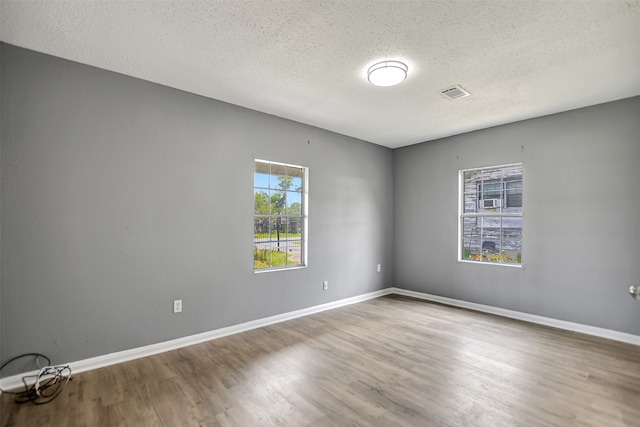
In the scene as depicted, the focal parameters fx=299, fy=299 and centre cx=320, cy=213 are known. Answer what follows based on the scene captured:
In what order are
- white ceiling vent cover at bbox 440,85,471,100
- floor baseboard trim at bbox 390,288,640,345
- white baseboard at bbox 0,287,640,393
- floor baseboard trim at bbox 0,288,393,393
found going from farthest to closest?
floor baseboard trim at bbox 390,288,640,345 → white ceiling vent cover at bbox 440,85,471,100 → white baseboard at bbox 0,287,640,393 → floor baseboard trim at bbox 0,288,393,393

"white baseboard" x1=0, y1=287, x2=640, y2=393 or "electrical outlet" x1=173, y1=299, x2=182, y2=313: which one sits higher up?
"electrical outlet" x1=173, y1=299, x2=182, y2=313

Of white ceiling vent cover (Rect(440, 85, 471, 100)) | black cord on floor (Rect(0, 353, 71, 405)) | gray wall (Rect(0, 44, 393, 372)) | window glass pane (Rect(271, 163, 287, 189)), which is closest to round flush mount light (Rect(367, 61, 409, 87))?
white ceiling vent cover (Rect(440, 85, 471, 100))

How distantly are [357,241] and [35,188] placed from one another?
3.96m

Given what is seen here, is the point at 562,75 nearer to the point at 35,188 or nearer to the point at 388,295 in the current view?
the point at 388,295

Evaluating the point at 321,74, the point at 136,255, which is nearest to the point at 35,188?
the point at 136,255

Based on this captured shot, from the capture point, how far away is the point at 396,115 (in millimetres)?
3887

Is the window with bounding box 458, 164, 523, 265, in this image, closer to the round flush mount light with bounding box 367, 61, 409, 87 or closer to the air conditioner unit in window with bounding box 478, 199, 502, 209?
the air conditioner unit in window with bounding box 478, 199, 502, 209

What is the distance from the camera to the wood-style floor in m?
2.00

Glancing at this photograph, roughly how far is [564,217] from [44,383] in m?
5.54

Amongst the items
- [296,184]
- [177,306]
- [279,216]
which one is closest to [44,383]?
[177,306]

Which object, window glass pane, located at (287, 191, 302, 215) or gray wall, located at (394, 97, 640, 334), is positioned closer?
gray wall, located at (394, 97, 640, 334)

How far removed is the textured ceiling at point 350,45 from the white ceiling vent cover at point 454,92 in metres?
0.07

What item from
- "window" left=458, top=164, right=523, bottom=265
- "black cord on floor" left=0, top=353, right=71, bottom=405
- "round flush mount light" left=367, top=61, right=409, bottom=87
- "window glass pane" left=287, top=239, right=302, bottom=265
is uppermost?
"round flush mount light" left=367, top=61, right=409, bottom=87

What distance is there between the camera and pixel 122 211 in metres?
2.81
